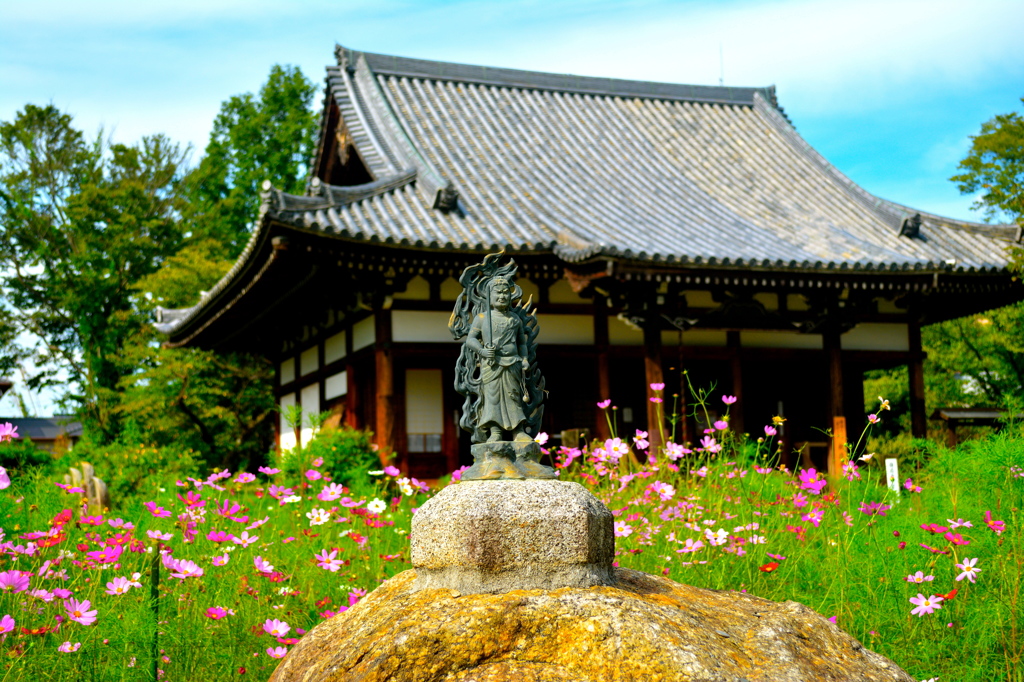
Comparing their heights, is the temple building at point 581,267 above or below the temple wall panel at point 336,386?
above

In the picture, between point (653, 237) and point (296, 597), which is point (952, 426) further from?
point (296, 597)

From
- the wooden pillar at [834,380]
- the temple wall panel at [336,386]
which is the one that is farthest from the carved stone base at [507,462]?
the temple wall panel at [336,386]

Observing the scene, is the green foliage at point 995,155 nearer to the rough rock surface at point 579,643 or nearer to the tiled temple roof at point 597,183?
the tiled temple roof at point 597,183

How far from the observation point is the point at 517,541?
336 centimetres

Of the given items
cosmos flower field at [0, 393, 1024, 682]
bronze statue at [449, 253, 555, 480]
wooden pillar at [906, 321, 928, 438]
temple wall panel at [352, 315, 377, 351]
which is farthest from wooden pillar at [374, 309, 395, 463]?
wooden pillar at [906, 321, 928, 438]

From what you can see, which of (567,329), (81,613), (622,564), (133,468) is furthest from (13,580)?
(567,329)

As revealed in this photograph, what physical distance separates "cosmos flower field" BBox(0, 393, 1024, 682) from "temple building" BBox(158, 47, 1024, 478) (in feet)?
14.1

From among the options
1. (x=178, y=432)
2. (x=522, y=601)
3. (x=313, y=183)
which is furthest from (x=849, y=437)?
(x=178, y=432)

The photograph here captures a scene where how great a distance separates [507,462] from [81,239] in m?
22.0

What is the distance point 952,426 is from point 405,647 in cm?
1080

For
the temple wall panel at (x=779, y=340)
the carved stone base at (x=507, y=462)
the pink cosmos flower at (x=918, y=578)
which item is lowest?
the pink cosmos flower at (x=918, y=578)

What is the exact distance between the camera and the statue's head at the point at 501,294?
3.89 meters

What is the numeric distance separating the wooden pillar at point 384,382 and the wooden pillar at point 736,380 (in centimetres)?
412

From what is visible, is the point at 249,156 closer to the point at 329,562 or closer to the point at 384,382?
the point at 384,382
